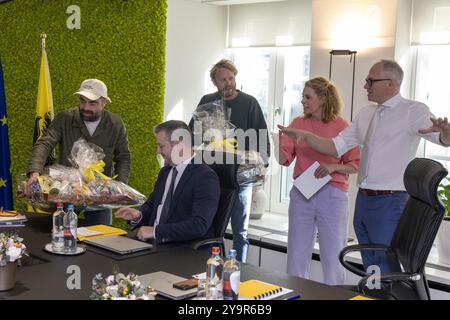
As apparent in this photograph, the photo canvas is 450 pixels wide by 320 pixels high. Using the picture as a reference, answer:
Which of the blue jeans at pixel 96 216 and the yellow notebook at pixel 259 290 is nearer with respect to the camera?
the yellow notebook at pixel 259 290

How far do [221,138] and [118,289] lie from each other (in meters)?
2.24

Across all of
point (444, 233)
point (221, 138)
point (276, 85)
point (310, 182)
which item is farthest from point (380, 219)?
point (276, 85)

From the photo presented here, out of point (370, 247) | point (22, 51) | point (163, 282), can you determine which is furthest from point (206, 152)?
point (22, 51)

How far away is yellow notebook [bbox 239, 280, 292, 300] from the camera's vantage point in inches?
75.0

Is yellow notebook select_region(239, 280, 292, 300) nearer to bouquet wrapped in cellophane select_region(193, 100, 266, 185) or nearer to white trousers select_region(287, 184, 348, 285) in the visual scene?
white trousers select_region(287, 184, 348, 285)

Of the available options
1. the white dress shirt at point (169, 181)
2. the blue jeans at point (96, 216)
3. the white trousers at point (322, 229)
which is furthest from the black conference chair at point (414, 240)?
the blue jeans at point (96, 216)

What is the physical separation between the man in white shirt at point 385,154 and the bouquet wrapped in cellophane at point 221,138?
82 cm

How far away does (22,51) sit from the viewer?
586 cm

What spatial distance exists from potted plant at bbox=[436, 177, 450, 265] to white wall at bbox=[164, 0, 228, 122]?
2551 millimetres

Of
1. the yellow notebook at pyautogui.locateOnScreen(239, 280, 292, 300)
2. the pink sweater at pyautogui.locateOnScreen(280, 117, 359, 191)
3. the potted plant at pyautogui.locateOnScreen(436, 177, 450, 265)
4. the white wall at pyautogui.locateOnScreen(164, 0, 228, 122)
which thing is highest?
the white wall at pyautogui.locateOnScreen(164, 0, 228, 122)

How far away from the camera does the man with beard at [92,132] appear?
3777 mm

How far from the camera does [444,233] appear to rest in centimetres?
419

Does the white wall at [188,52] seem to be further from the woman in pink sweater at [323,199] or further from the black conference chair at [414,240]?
the black conference chair at [414,240]

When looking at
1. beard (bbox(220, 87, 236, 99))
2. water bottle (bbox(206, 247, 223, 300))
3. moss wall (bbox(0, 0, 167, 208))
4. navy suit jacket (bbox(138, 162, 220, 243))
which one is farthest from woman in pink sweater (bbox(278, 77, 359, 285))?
moss wall (bbox(0, 0, 167, 208))
